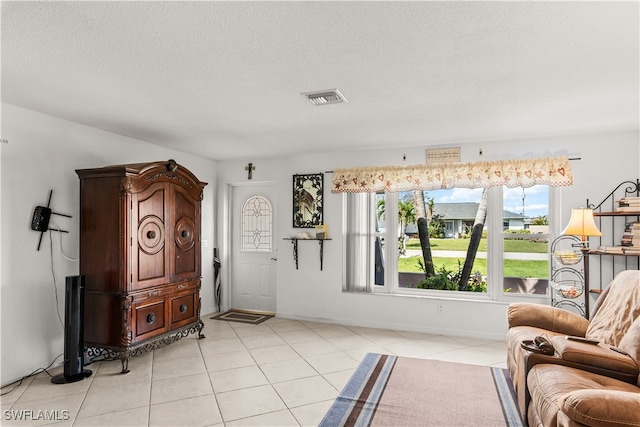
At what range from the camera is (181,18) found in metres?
1.81

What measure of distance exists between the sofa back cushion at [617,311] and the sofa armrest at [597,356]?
0.21 m

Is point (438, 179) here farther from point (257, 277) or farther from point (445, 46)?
point (257, 277)

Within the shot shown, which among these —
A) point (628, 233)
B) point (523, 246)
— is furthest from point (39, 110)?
point (628, 233)

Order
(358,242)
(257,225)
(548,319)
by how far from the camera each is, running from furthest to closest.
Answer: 1. (257,225)
2. (358,242)
3. (548,319)

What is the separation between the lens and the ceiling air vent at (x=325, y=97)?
2809mm

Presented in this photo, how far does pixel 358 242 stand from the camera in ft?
16.5

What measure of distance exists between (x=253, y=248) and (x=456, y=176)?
3079 millimetres

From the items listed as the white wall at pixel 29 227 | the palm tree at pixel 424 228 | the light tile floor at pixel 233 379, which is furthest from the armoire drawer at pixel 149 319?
the palm tree at pixel 424 228

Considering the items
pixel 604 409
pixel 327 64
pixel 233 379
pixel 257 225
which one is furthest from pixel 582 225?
pixel 257 225

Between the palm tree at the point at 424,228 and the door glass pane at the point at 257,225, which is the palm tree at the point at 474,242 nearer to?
the palm tree at the point at 424,228

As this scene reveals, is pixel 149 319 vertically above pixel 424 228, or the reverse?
pixel 424 228

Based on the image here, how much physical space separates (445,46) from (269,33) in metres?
0.95

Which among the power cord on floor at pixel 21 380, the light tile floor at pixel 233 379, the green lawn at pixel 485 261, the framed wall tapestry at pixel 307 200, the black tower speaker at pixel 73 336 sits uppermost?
the framed wall tapestry at pixel 307 200

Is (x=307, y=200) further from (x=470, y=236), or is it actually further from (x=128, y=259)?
(x=128, y=259)
